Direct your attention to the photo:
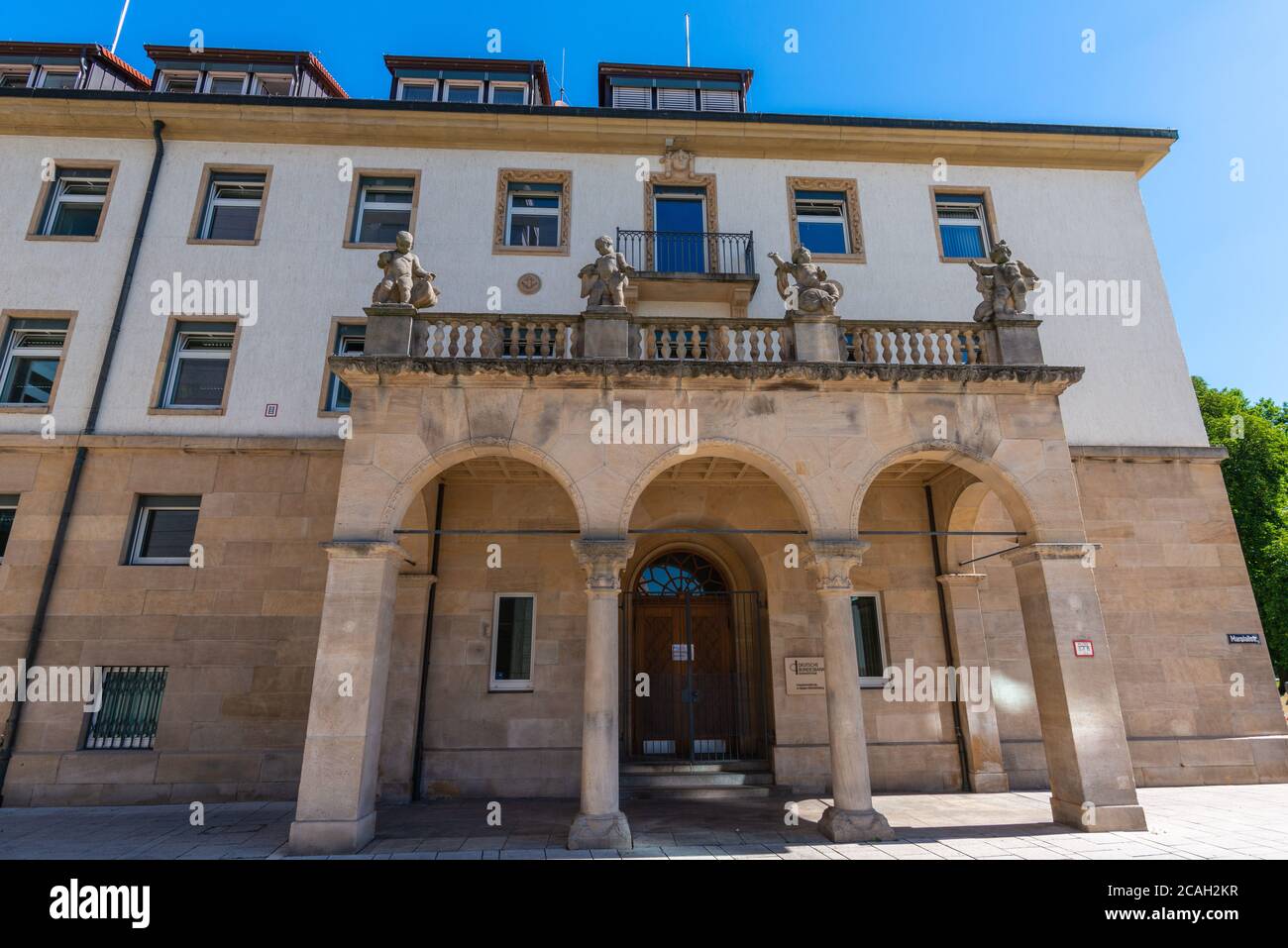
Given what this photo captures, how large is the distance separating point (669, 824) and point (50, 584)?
11007 millimetres

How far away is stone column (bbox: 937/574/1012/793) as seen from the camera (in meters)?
10.8

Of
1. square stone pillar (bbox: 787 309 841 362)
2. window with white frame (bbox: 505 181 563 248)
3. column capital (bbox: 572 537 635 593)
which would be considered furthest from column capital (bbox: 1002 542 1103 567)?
window with white frame (bbox: 505 181 563 248)

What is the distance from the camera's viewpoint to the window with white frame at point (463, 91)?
1606 cm

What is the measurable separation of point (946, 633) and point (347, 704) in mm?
9759

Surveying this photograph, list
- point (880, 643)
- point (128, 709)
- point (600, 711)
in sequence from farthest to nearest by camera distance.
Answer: point (880, 643)
point (128, 709)
point (600, 711)

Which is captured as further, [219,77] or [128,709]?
[219,77]

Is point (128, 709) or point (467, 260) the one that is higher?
point (467, 260)

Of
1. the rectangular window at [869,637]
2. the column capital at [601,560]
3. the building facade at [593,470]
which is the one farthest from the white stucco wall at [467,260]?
the column capital at [601,560]

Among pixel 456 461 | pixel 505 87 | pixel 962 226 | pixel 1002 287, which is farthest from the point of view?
pixel 505 87

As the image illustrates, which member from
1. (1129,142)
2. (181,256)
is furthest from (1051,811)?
(181,256)

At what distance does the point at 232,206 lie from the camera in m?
13.5

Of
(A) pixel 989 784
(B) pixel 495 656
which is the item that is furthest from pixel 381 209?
(A) pixel 989 784

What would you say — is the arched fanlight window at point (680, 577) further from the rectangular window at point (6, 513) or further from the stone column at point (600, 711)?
the rectangular window at point (6, 513)

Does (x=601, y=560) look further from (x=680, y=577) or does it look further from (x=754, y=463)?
(x=680, y=577)
